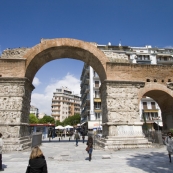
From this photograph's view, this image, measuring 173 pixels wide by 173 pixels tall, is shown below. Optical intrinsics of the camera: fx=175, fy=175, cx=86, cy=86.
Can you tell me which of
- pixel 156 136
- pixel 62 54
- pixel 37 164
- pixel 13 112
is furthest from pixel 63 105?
pixel 37 164

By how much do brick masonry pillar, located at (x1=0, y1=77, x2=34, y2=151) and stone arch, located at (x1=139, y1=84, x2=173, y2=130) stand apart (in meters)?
8.28

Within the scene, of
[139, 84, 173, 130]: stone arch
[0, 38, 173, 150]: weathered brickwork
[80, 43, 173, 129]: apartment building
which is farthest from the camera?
[80, 43, 173, 129]: apartment building

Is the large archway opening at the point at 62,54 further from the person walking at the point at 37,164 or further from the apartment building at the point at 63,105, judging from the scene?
the apartment building at the point at 63,105

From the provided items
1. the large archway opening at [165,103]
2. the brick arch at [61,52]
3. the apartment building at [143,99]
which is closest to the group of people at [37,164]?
the brick arch at [61,52]

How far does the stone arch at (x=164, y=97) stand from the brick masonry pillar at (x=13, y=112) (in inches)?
326

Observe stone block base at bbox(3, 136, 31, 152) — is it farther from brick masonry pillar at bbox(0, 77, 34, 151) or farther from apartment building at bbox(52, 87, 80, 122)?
apartment building at bbox(52, 87, 80, 122)

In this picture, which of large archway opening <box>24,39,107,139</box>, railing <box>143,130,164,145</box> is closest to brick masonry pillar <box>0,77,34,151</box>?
large archway opening <box>24,39,107,139</box>

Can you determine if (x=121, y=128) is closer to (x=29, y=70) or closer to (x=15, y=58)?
(x=29, y=70)

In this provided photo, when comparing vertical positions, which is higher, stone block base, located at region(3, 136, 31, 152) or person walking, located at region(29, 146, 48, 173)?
person walking, located at region(29, 146, 48, 173)

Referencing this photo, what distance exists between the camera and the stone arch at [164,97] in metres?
12.9

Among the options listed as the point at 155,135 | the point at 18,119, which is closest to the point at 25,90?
the point at 18,119

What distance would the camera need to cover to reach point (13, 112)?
11.2 meters

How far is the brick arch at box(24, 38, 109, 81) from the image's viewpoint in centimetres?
1229

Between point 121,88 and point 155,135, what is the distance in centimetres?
492
